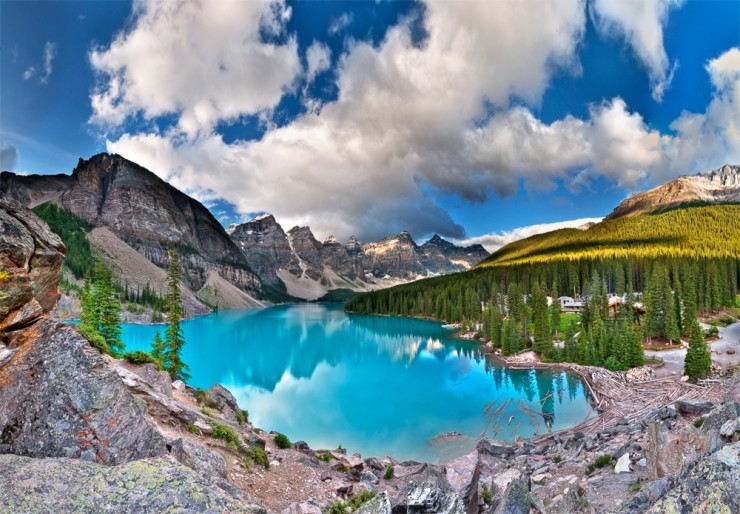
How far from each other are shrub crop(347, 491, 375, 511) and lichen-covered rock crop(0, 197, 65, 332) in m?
9.18

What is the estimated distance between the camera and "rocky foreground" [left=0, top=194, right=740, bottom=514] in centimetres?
390

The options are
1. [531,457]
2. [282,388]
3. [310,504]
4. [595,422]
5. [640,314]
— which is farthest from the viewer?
[640,314]

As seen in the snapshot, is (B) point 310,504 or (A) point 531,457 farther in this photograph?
(A) point 531,457

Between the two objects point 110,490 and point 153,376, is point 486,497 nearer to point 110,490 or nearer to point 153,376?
point 110,490

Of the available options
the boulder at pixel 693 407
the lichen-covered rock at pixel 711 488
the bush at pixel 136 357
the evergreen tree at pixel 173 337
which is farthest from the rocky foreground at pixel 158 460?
the evergreen tree at pixel 173 337

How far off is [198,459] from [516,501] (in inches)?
295

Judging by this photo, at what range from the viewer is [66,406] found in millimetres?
5910

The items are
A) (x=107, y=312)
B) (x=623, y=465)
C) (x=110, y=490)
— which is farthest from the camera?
(x=107, y=312)

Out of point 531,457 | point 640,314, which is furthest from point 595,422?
point 640,314

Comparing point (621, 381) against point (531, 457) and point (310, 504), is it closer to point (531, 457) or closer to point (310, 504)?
point (531, 457)

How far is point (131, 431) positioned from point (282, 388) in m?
37.2

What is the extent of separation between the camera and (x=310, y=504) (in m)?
9.48

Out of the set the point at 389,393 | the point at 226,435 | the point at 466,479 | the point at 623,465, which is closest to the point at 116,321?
the point at 226,435

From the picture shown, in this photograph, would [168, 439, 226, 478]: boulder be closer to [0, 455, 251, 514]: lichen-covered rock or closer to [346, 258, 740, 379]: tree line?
[0, 455, 251, 514]: lichen-covered rock
